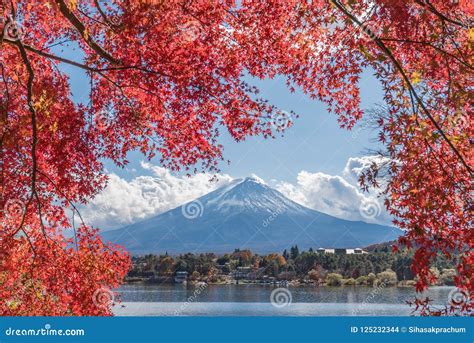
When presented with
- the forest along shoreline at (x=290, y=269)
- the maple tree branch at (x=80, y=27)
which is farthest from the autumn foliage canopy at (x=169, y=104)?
the forest along shoreline at (x=290, y=269)

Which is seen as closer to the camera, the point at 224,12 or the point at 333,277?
the point at 224,12

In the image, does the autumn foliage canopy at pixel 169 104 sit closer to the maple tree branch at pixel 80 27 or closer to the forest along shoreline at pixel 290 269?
the maple tree branch at pixel 80 27

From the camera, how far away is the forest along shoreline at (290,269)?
96312 mm

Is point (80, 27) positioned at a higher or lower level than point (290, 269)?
higher

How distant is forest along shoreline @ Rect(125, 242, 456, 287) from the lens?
316ft

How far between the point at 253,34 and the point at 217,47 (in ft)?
4.93

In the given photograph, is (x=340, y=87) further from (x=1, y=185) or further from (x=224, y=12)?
(x=1, y=185)

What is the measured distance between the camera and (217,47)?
13.5 meters

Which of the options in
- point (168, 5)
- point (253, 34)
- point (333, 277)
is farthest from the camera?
point (333, 277)

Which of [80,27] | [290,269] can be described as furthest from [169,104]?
[290,269]

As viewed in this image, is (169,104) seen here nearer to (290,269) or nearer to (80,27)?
(80,27)

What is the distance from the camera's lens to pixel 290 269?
122000 millimetres

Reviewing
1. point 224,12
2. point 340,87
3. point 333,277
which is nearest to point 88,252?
point 224,12

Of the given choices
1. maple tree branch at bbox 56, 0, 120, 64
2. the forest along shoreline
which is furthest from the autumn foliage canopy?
the forest along shoreline
